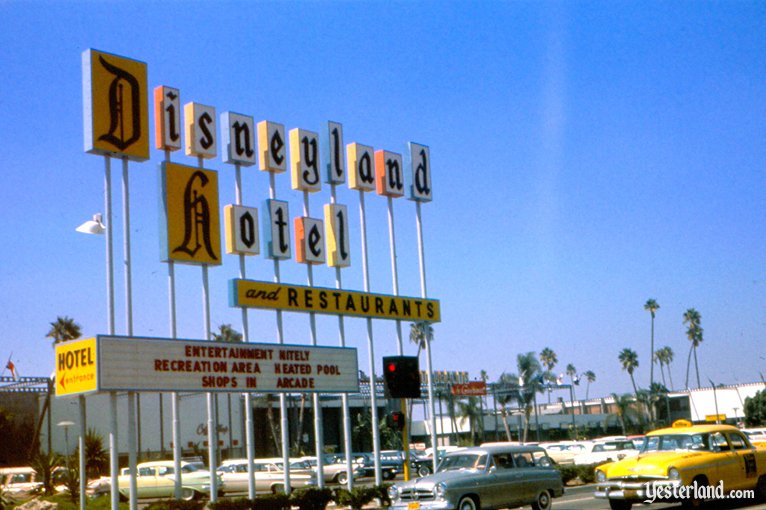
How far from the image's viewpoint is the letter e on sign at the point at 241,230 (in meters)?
24.0

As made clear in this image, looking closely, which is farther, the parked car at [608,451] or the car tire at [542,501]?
the parked car at [608,451]

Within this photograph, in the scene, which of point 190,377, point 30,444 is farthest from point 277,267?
point 30,444

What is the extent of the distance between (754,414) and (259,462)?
2365 inches

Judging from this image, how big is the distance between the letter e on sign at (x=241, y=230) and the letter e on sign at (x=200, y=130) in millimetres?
1654

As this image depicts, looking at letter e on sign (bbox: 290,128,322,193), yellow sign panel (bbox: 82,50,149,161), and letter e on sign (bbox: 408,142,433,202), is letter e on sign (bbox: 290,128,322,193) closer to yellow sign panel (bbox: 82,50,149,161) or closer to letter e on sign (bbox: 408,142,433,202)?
letter e on sign (bbox: 408,142,433,202)

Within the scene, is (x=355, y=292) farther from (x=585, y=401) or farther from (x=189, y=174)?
(x=585, y=401)

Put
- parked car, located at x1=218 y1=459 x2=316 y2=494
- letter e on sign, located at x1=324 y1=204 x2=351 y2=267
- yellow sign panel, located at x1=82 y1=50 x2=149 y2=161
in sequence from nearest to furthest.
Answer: yellow sign panel, located at x1=82 y1=50 x2=149 y2=161 < letter e on sign, located at x1=324 y1=204 x2=351 y2=267 < parked car, located at x1=218 y1=459 x2=316 y2=494

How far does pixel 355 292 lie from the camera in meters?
26.8

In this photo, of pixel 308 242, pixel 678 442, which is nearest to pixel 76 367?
pixel 308 242

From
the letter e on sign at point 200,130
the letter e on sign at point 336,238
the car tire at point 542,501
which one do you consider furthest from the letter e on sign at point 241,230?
the car tire at point 542,501

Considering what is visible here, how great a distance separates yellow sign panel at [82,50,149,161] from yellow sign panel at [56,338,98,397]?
471cm

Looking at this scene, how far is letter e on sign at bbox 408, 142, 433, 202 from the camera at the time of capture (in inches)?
1179

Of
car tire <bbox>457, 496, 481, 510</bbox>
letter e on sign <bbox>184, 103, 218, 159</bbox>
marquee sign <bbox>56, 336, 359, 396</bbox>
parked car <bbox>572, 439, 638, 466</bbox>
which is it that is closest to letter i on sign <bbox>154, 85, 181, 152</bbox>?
letter e on sign <bbox>184, 103, 218, 159</bbox>

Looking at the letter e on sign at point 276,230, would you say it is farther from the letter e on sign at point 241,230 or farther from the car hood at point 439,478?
the car hood at point 439,478
